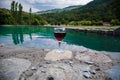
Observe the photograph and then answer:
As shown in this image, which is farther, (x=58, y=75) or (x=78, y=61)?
(x=78, y=61)

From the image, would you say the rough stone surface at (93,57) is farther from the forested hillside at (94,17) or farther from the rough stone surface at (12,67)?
the forested hillside at (94,17)

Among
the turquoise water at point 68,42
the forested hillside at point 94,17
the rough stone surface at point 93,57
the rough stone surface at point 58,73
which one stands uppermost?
the forested hillside at point 94,17

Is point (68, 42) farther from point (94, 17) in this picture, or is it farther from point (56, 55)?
point (94, 17)

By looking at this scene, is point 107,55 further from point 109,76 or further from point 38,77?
point 38,77

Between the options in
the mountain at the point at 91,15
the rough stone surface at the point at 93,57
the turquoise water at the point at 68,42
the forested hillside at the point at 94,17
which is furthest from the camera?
the mountain at the point at 91,15

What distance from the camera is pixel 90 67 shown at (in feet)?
3.43

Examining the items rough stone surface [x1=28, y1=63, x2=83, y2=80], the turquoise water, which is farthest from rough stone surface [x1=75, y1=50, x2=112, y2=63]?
the turquoise water

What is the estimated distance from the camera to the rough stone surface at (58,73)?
3.05 feet

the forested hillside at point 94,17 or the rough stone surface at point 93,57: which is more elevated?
the forested hillside at point 94,17

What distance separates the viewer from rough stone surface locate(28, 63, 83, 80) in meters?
0.93

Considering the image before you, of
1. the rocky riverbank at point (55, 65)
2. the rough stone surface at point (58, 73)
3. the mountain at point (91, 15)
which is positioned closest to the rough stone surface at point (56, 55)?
the rocky riverbank at point (55, 65)

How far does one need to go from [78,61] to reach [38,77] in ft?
1.02

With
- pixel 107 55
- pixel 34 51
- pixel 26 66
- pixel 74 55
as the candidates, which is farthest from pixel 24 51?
pixel 107 55

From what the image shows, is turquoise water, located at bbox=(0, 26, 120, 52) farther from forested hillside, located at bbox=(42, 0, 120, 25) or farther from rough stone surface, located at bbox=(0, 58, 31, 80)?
forested hillside, located at bbox=(42, 0, 120, 25)
